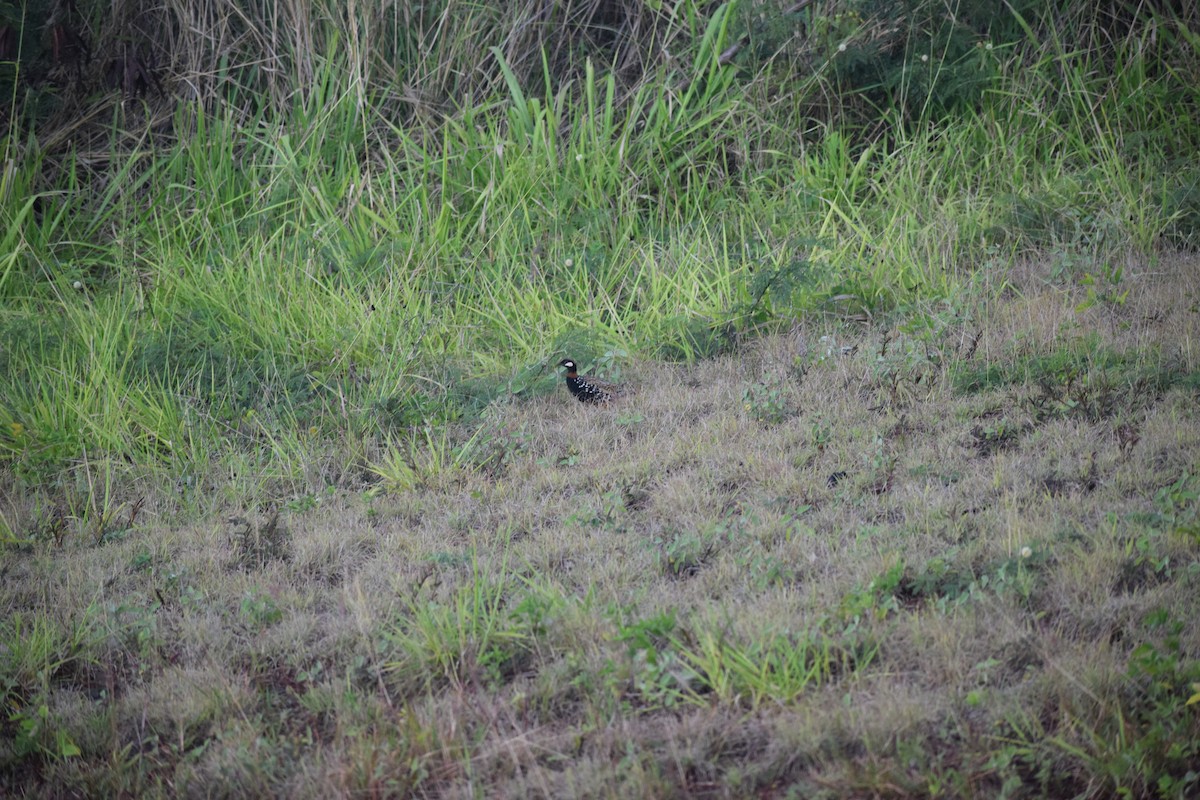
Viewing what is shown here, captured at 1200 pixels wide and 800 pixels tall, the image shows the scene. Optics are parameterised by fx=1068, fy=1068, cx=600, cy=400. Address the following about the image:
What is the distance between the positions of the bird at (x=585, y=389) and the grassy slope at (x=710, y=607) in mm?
199

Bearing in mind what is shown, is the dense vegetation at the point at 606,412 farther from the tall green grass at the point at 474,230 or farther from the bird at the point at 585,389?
the bird at the point at 585,389

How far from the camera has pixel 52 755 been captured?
9.90 feet

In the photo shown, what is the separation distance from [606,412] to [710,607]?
191 cm

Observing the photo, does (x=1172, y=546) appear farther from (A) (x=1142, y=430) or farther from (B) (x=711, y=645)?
(B) (x=711, y=645)

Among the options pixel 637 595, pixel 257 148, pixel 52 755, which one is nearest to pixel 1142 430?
pixel 637 595

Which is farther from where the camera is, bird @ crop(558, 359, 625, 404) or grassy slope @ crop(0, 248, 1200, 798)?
bird @ crop(558, 359, 625, 404)

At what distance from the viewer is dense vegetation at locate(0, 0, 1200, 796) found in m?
2.80

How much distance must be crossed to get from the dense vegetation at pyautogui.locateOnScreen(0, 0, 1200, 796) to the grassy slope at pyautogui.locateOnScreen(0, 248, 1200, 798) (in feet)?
0.05

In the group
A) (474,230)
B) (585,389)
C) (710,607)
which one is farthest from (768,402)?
(474,230)

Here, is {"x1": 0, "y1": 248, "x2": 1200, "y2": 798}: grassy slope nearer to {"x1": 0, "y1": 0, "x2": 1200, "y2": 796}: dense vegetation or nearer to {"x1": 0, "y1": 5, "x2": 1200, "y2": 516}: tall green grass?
{"x1": 0, "y1": 0, "x2": 1200, "y2": 796}: dense vegetation

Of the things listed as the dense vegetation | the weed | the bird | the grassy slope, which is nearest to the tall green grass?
the dense vegetation

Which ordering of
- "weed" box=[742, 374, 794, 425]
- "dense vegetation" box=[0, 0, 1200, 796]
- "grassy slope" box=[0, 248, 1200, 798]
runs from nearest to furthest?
"grassy slope" box=[0, 248, 1200, 798] → "dense vegetation" box=[0, 0, 1200, 796] → "weed" box=[742, 374, 794, 425]

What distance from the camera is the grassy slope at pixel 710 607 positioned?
8.53 ft

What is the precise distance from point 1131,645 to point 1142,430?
1369mm
